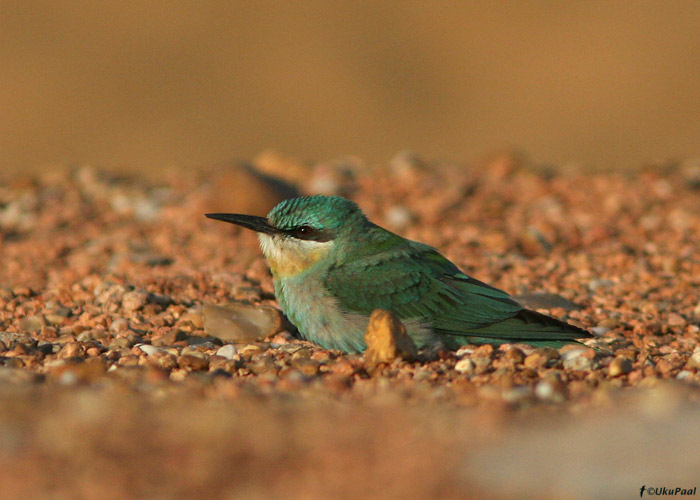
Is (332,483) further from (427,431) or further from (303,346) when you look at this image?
(303,346)

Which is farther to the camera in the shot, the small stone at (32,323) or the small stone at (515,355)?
the small stone at (32,323)

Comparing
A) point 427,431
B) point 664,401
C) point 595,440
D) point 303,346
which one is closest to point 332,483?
point 427,431

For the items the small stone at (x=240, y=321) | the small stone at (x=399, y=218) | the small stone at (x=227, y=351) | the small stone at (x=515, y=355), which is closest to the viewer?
the small stone at (x=515, y=355)

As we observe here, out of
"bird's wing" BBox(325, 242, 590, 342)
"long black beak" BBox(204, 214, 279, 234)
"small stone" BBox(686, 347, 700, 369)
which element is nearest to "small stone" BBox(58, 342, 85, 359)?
"long black beak" BBox(204, 214, 279, 234)

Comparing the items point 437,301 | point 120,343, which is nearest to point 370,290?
point 437,301

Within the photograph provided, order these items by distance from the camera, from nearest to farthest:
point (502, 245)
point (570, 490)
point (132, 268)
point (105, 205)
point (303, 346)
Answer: point (570, 490)
point (303, 346)
point (132, 268)
point (502, 245)
point (105, 205)

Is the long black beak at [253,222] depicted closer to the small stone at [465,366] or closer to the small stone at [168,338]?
the small stone at [168,338]

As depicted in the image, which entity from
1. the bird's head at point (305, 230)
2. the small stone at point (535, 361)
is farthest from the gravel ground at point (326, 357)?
the bird's head at point (305, 230)

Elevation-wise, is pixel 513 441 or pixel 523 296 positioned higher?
pixel 523 296
